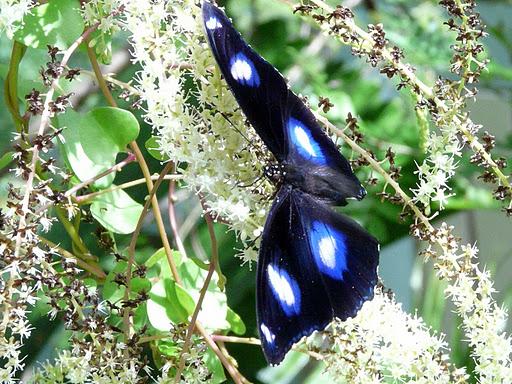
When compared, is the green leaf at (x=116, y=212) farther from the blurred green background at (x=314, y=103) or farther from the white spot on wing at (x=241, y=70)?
the blurred green background at (x=314, y=103)

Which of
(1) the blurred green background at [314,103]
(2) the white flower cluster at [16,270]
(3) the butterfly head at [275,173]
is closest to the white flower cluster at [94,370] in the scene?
(2) the white flower cluster at [16,270]

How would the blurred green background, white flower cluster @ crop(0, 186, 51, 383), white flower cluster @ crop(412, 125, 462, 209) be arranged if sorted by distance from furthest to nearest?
the blurred green background, white flower cluster @ crop(412, 125, 462, 209), white flower cluster @ crop(0, 186, 51, 383)

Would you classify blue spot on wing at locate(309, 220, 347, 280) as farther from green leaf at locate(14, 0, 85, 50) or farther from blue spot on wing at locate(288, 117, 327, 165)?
green leaf at locate(14, 0, 85, 50)

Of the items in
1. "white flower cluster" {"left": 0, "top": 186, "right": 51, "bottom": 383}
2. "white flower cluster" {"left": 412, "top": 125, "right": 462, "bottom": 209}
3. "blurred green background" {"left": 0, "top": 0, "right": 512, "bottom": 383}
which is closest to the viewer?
"white flower cluster" {"left": 0, "top": 186, "right": 51, "bottom": 383}

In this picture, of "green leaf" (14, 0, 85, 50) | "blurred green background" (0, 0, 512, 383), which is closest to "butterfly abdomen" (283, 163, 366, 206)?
"green leaf" (14, 0, 85, 50)

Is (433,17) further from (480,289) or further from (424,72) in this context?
(480,289)

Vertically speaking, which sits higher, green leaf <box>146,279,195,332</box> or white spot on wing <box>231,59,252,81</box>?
white spot on wing <box>231,59,252,81</box>

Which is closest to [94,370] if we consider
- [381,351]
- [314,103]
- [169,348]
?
[169,348]
